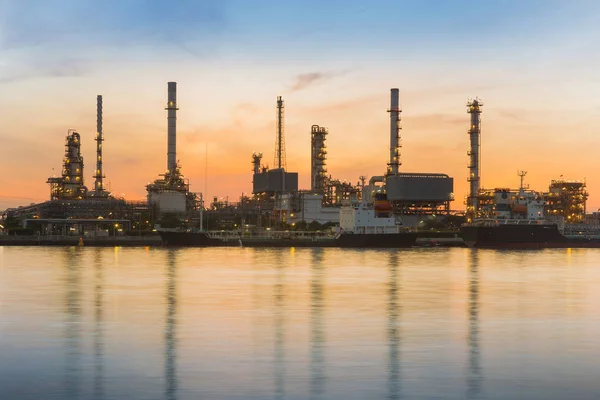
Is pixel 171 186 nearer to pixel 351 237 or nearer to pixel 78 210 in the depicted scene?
pixel 78 210

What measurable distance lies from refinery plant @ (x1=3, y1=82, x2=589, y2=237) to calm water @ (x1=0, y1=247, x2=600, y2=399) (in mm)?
84071

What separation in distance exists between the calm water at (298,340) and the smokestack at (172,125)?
91925 millimetres

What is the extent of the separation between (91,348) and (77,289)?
1786 centimetres

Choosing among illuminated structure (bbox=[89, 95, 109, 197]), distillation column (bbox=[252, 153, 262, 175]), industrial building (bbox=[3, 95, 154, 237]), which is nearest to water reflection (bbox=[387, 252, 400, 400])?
industrial building (bbox=[3, 95, 154, 237])

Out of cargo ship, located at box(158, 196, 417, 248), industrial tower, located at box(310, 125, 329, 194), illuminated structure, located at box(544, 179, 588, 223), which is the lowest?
cargo ship, located at box(158, 196, 417, 248)

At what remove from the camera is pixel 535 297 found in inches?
1346

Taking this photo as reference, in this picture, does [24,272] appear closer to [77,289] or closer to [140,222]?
[77,289]

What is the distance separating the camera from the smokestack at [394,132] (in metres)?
134

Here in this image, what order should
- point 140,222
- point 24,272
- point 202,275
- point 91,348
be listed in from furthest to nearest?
point 140,222
point 24,272
point 202,275
point 91,348

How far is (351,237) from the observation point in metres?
103

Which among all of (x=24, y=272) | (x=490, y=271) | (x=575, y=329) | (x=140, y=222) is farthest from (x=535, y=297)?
(x=140, y=222)

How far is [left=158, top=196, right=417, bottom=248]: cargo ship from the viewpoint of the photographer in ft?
339

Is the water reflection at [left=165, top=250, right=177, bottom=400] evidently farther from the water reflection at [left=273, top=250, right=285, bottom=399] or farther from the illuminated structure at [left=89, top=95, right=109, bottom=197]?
the illuminated structure at [left=89, top=95, right=109, bottom=197]

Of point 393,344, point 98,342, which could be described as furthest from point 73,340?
point 393,344
